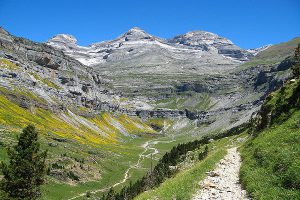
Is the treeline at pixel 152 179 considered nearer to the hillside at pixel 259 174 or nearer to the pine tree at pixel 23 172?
the pine tree at pixel 23 172

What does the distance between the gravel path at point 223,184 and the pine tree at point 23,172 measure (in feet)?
76.3

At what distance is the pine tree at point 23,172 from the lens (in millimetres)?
40844

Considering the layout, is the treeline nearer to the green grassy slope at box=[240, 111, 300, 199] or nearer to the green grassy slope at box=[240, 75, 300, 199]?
A: the green grassy slope at box=[240, 75, 300, 199]

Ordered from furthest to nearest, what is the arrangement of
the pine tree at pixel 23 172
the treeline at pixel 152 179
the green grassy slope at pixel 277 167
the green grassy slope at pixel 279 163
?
the treeline at pixel 152 179 → the pine tree at pixel 23 172 → the green grassy slope at pixel 279 163 → the green grassy slope at pixel 277 167

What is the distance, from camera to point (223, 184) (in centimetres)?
2597

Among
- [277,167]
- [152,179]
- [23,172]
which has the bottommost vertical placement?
[152,179]

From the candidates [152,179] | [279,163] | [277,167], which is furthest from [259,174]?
[152,179]

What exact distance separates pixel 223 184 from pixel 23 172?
86.8 ft

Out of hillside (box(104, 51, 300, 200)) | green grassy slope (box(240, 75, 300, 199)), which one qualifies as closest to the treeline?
hillside (box(104, 51, 300, 200))

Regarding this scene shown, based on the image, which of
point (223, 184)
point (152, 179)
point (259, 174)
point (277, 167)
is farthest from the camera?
point (152, 179)

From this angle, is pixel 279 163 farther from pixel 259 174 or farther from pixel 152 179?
pixel 152 179

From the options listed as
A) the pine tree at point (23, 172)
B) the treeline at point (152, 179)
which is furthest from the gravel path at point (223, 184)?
the pine tree at point (23, 172)

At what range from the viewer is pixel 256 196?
2116 cm

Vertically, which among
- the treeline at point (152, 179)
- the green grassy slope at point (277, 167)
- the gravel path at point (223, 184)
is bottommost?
the treeline at point (152, 179)
